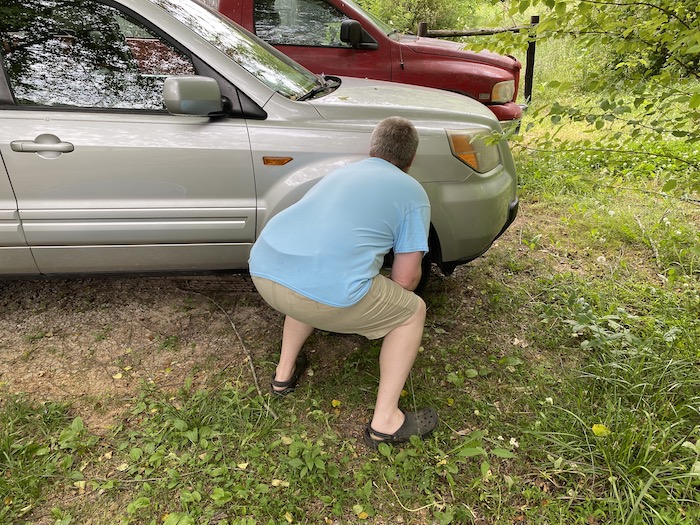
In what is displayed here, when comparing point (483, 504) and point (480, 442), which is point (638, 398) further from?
point (483, 504)

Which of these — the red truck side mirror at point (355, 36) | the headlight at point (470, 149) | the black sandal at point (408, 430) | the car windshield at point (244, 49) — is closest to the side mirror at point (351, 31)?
the red truck side mirror at point (355, 36)

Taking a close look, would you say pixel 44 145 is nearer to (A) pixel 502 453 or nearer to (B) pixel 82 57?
(B) pixel 82 57

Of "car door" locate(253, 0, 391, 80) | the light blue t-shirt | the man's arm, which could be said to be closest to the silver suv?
the light blue t-shirt

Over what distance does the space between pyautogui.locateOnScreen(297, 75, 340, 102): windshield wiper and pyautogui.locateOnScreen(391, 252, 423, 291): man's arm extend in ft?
3.76

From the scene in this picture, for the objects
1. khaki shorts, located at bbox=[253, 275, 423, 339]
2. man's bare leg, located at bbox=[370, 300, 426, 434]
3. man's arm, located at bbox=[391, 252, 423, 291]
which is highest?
man's arm, located at bbox=[391, 252, 423, 291]

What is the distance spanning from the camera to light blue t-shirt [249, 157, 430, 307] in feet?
5.99

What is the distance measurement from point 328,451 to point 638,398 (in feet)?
4.87

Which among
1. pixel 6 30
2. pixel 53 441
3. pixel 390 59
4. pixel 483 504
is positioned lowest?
pixel 53 441

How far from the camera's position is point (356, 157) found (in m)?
2.47

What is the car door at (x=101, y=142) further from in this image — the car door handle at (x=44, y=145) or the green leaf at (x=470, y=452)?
the green leaf at (x=470, y=452)

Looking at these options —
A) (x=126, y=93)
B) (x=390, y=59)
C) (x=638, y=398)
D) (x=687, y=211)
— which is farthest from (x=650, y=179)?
(x=126, y=93)

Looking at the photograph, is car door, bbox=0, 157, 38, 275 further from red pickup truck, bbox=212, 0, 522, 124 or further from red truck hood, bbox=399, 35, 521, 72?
red truck hood, bbox=399, 35, 521, 72

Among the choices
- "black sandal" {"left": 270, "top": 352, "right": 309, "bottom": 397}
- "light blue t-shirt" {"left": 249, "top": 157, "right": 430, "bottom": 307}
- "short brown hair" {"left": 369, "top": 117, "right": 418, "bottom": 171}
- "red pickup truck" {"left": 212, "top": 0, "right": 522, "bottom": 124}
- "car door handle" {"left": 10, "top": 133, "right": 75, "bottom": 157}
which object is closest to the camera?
"light blue t-shirt" {"left": 249, "top": 157, "right": 430, "bottom": 307}

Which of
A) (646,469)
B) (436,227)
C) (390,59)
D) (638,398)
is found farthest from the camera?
(390,59)
